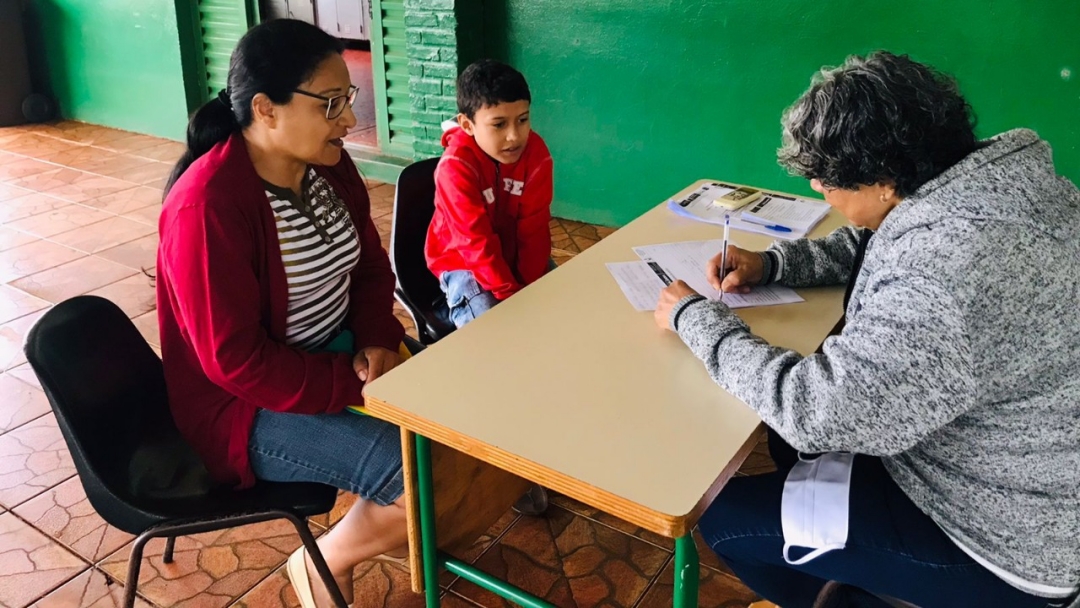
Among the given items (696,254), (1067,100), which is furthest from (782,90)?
(696,254)

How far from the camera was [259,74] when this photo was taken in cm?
148

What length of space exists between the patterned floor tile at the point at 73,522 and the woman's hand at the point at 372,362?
0.90 metres

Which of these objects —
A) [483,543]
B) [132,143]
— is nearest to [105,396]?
[483,543]

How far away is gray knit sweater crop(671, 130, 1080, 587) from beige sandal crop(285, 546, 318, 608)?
3.16 feet

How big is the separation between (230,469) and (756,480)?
0.94m

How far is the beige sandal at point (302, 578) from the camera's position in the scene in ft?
5.52

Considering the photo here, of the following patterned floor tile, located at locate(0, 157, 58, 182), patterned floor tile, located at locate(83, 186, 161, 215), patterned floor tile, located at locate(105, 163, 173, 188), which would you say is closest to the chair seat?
patterned floor tile, located at locate(83, 186, 161, 215)

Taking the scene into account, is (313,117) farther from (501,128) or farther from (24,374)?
(24,374)

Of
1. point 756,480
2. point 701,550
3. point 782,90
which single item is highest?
point 782,90

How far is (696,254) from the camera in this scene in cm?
183

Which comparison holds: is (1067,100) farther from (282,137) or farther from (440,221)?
(282,137)

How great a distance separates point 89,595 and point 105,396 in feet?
2.43

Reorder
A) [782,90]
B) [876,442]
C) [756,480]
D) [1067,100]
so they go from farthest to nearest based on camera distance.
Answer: [782,90] → [1067,100] → [756,480] → [876,442]

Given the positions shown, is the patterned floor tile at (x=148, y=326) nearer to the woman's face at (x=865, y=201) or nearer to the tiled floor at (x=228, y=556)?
the tiled floor at (x=228, y=556)
